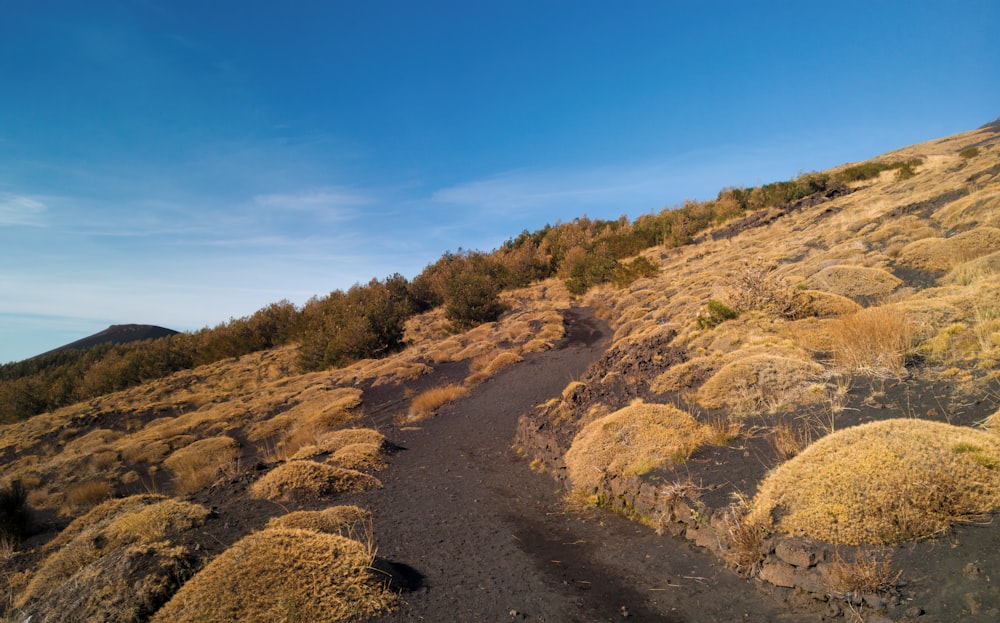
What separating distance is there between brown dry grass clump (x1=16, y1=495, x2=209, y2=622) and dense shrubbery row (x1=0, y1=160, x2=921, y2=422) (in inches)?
983

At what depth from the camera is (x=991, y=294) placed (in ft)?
26.8

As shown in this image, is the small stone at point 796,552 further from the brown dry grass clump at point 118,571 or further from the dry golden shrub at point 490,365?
the dry golden shrub at point 490,365

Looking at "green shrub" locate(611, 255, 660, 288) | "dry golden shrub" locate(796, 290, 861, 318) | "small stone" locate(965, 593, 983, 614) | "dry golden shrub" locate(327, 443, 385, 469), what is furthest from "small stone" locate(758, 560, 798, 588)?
"green shrub" locate(611, 255, 660, 288)

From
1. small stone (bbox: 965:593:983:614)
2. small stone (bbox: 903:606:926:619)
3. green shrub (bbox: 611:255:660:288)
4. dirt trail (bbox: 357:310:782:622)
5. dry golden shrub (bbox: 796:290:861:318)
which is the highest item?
green shrub (bbox: 611:255:660:288)

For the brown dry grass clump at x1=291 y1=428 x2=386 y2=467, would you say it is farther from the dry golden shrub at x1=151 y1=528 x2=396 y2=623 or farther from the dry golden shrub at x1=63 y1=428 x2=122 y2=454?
the dry golden shrub at x1=63 y1=428 x2=122 y2=454

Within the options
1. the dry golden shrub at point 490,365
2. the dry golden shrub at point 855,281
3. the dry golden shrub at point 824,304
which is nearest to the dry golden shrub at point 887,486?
the dry golden shrub at point 824,304

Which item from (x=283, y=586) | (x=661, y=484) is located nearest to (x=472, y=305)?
(x=661, y=484)

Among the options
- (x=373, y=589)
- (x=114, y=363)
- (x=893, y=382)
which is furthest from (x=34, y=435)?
(x=893, y=382)

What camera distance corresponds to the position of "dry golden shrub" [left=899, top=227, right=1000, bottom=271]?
1181 cm

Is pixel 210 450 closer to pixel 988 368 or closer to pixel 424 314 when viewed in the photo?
pixel 988 368

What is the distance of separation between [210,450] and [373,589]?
654 inches

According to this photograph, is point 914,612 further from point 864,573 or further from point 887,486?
point 887,486

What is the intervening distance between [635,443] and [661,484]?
129 cm

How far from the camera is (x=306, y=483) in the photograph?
8.95 m
